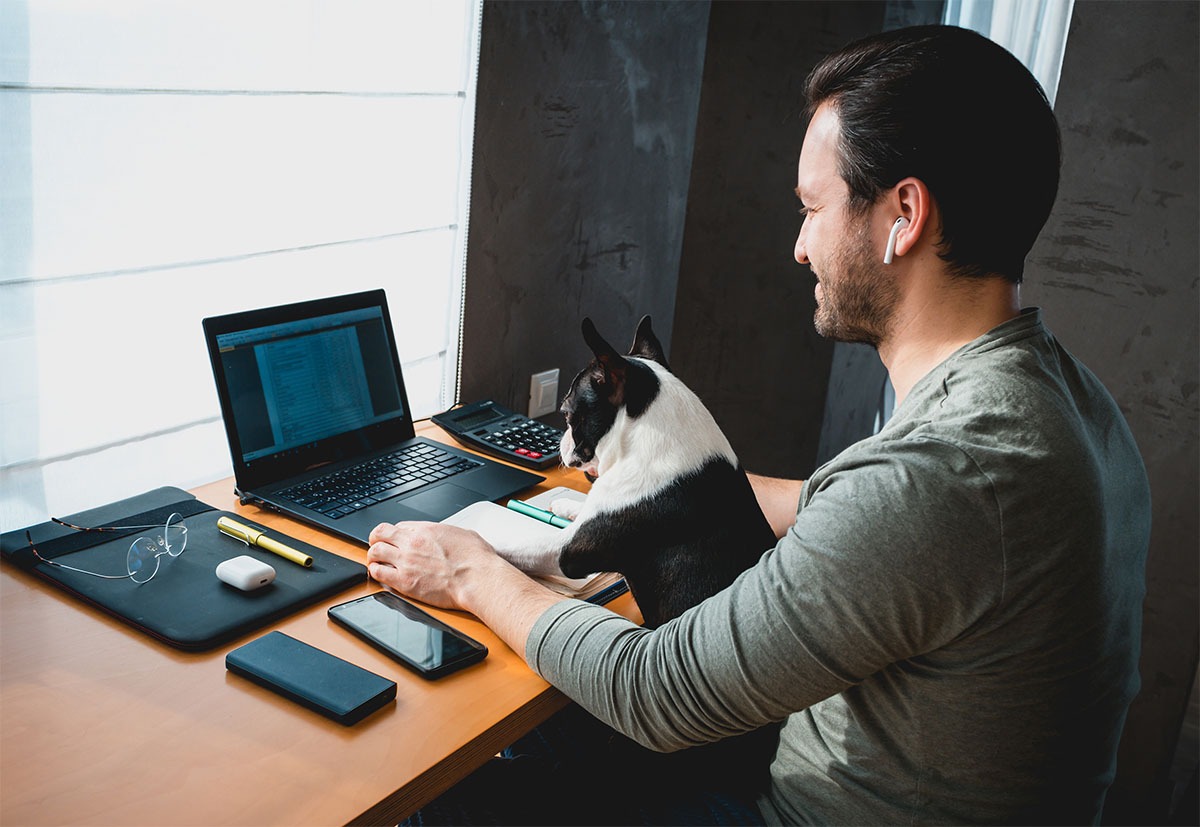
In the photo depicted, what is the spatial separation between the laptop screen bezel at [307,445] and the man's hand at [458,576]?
251 mm

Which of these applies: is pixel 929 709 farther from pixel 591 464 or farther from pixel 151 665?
pixel 151 665

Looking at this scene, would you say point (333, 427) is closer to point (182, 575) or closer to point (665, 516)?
point (182, 575)

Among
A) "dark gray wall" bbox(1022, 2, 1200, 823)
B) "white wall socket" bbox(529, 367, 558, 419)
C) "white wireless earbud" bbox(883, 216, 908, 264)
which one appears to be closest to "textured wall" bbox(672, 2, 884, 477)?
"white wall socket" bbox(529, 367, 558, 419)

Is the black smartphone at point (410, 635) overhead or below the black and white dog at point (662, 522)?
below

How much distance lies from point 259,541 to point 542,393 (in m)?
0.92

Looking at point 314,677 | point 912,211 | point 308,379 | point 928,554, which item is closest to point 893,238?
point 912,211

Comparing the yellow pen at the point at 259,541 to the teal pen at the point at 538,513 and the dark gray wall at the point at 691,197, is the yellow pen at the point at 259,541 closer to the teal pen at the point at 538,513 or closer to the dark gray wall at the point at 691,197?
the teal pen at the point at 538,513

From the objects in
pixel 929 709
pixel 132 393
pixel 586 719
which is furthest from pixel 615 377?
pixel 132 393

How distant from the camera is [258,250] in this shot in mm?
1559

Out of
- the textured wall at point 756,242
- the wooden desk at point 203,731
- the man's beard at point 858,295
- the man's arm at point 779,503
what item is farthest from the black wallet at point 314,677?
the textured wall at point 756,242

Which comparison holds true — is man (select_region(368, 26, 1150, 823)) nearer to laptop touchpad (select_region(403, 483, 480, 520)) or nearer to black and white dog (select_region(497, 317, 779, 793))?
black and white dog (select_region(497, 317, 779, 793))

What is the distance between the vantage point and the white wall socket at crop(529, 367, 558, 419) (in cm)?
210

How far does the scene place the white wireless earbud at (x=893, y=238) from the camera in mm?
1063

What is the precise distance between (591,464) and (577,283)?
2.76ft
